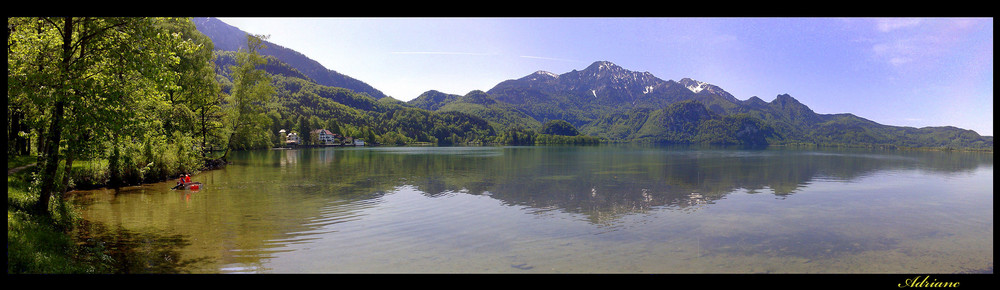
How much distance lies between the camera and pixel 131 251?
13.6m

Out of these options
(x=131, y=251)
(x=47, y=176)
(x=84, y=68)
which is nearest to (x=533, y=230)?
(x=131, y=251)

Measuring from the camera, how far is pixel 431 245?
52.0 ft

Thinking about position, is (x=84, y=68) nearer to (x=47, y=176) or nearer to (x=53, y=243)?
(x=47, y=176)

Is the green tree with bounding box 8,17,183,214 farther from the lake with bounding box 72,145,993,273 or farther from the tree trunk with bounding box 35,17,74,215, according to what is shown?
the lake with bounding box 72,145,993,273

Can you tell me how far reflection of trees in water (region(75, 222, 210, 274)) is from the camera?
12.0 m

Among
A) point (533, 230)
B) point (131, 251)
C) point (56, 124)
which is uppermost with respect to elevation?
point (56, 124)

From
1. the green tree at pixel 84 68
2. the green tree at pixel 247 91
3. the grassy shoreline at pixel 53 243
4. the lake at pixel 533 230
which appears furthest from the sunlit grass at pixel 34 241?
the green tree at pixel 247 91

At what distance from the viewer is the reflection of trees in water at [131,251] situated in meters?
12.0

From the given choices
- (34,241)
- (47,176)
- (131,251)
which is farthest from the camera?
(47,176)

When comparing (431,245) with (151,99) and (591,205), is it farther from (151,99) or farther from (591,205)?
(591,205)
